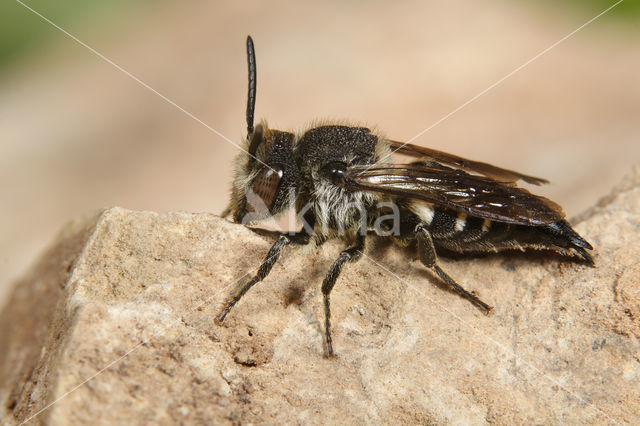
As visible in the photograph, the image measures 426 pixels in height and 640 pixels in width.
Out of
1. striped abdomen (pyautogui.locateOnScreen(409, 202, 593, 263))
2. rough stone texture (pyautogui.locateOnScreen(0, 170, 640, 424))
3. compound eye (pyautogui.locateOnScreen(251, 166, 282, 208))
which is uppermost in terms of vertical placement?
striped abdomen (pyautogui.locateOnScreen(409, 202, 593, 263))

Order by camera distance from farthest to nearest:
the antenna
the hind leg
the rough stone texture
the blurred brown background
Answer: the blurred brown background
the antenna
the hind leg
the rough stone texture

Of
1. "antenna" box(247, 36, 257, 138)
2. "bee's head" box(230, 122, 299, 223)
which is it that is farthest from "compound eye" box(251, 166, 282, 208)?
"antenna" box(247, 36, 257, 138)

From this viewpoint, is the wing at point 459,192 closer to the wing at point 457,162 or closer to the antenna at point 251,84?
the wing at point 457,162

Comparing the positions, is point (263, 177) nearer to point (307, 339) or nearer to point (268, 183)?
point (268, 183)

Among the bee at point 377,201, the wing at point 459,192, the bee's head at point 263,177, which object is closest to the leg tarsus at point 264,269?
the bee at point 377,201

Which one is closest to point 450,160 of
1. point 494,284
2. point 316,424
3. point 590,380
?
point 494,284

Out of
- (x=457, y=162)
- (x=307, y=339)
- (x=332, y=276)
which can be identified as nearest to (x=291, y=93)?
(x=457, y=162)

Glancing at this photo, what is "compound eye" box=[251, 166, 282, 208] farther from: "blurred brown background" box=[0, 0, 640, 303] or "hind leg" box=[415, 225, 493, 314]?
"blurred brown background" box=[0, 0, 640, 303]

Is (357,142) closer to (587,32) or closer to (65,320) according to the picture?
(65,320)
